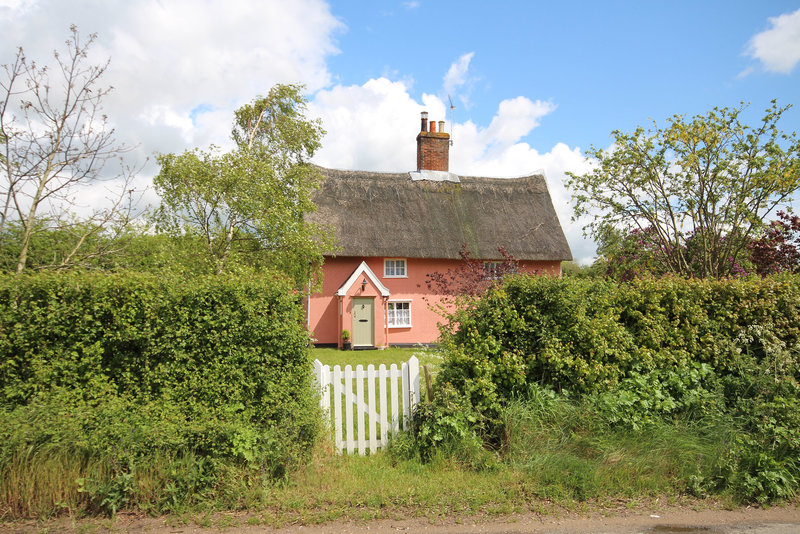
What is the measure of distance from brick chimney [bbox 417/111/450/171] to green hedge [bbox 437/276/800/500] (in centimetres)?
1739

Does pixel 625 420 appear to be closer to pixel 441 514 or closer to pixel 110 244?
pixel 441 514

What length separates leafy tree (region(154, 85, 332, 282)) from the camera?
39.3 ft

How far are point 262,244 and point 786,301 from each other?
37.8 ft

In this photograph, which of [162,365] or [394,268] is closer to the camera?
[162,365]

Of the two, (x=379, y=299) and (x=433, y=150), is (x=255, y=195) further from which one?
(x=433, y=150)

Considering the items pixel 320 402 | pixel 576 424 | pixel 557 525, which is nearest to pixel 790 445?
pixel 576 424

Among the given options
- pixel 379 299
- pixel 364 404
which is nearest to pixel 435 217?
pixel 379 299

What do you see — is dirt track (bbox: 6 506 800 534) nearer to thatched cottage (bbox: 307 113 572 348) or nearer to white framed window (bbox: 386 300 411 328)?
thatched cottage (bbox: 307 113 572 348)

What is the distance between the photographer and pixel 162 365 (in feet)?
15.1

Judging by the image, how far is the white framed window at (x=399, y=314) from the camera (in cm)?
1895

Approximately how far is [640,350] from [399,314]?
13960 millimetres

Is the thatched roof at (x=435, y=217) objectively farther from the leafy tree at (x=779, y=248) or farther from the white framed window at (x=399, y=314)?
the leafy tree at (x=779, y=248)

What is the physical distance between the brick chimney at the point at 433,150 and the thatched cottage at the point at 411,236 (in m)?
0.05

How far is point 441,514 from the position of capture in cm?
421
